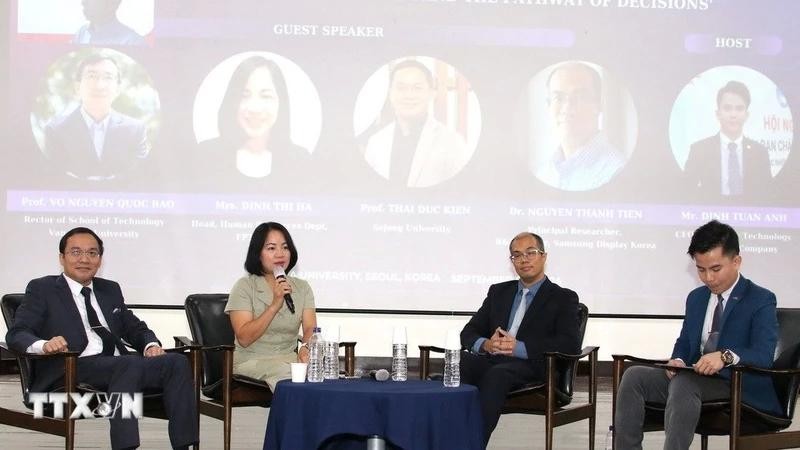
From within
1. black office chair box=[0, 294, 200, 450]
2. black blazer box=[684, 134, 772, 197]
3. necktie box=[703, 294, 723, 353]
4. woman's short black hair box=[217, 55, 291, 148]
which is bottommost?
black office chair box=[0, 294, 200, 450]

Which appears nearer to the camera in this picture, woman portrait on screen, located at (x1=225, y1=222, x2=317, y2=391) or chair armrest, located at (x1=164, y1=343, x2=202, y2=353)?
chair armrest, located at (x1=164, y1=343, x2=202, y2=353)

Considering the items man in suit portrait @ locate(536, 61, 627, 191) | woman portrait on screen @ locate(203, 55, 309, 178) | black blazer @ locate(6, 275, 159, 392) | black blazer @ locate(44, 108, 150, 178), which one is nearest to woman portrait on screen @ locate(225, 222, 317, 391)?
black blazer @ locate(6, 275, 159, 392)

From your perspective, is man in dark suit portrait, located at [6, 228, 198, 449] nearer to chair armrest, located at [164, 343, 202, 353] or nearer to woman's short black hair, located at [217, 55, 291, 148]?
chair armrest, located at [164, 343, 202, 353]

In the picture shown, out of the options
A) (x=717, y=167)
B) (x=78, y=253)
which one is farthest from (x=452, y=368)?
(x=717, y=167)

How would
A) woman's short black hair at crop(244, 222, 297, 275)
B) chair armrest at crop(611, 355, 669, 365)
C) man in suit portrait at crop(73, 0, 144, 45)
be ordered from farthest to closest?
man in suit portrait at crop(73, 0, 144, 45)
woman's short black hair at crop(244, 222, 297, 275)
chair armrest at crop(611, 355, 669, 365)

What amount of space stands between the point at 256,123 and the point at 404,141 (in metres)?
0.96

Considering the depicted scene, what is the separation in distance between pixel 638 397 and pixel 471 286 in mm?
2760

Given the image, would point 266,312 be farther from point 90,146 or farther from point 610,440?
point 90,146

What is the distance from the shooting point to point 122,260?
23.1 ft

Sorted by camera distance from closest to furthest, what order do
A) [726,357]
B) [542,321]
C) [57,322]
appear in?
1. [726,357]
2. [57,322]
3. [542,321]

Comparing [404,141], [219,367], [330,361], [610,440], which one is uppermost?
[404,141]

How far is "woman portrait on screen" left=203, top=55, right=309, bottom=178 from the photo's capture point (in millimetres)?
7051

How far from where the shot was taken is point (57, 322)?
4719mm

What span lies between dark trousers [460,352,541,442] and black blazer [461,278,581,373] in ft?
0.28
